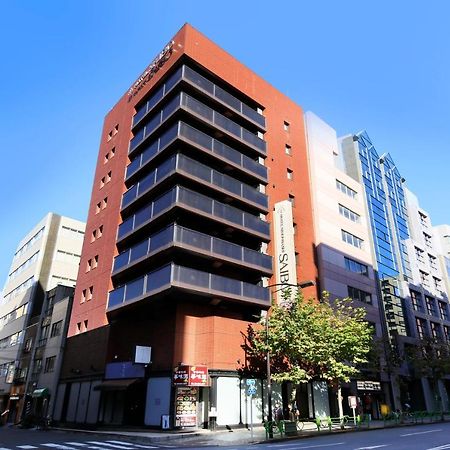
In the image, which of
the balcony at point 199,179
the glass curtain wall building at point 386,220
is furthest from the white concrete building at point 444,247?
the balcony at point 199,179

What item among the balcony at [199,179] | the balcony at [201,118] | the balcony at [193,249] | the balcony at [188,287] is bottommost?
the balcony at [188,287]

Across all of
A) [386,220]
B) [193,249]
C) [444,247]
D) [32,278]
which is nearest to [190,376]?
[193,249]

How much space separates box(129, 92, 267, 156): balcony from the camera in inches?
1436

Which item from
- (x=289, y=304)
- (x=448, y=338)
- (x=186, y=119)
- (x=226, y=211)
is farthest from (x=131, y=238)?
(x=448, y=338)

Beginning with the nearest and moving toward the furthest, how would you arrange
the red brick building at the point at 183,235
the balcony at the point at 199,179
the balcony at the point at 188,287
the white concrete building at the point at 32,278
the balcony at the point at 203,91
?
1. the balcony at the point at 188,287
2. the red brick building at the point at 183,235
3. the balcony at the point at 199,179
4. the balcony at the point at 203,91
5. the white concrete building at the point at 32,278

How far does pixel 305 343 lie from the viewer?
92.8 feet

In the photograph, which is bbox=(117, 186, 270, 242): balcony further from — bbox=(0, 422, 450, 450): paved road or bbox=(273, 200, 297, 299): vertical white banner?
bbox=(0, 422, 450, 450): paved road

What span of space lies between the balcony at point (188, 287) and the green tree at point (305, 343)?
2475mm

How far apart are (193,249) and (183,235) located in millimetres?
1297

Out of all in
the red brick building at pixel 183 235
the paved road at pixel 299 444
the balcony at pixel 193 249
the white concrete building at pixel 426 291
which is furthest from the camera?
the white concrete building at pixel 426 291

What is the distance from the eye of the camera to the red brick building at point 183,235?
2964 centimetres

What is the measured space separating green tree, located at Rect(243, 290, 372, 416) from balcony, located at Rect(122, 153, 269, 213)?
1045 centimetres

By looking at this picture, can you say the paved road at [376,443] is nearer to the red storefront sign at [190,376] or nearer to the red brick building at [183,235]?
the red storefront sign at [190,376]

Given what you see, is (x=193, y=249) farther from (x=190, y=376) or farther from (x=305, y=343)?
(x=305, y=343)
